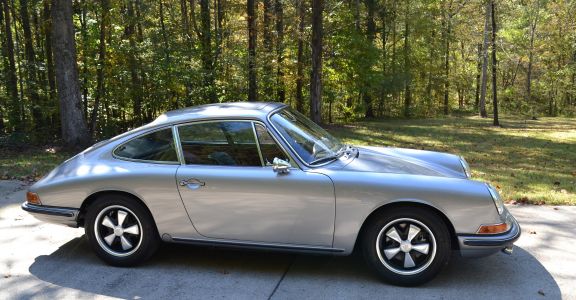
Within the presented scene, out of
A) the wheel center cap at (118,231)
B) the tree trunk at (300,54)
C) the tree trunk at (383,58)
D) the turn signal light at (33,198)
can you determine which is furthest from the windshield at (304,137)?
the tree trunk at (383,58)

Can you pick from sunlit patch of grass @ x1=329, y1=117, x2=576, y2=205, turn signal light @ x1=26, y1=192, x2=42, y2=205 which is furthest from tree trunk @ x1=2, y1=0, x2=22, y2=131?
turn signal light @ x1=26, y1=192, x2=42, y2=205

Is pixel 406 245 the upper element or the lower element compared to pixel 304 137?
lower

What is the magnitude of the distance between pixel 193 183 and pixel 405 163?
1890 millimetres

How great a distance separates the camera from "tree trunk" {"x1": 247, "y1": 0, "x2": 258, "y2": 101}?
18.8 meters

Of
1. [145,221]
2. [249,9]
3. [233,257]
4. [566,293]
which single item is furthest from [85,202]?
[249,9]

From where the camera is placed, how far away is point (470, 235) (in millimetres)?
3686

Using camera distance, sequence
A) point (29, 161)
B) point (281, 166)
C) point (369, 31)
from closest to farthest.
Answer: point (281, 166), point (29, 161), point (369, 31)

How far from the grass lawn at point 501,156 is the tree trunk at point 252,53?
3.63m

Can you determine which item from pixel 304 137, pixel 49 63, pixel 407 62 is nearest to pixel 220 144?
pixel 304 137

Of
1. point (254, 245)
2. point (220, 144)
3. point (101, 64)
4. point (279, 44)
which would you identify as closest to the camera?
point (254, 245)

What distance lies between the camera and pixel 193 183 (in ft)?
13.4

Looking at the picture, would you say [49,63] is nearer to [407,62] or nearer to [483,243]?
[483,243]

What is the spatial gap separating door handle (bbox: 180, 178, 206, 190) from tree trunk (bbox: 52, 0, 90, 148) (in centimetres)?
849

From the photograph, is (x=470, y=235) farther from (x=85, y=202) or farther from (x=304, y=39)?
(x=304, y=39)
